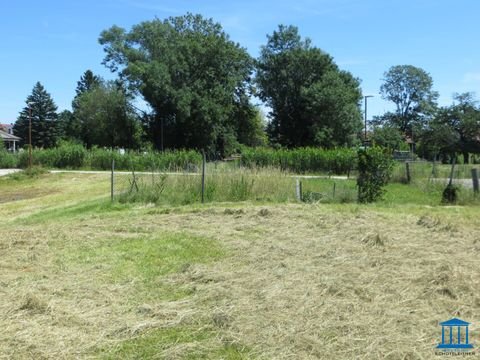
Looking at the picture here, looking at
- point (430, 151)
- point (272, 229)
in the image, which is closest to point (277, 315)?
point (272, 229)

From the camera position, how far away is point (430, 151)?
64.4m

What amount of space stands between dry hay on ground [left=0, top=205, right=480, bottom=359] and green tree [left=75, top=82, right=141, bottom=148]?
158ft

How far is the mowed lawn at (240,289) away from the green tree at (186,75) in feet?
133

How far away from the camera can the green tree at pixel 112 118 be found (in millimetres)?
54719

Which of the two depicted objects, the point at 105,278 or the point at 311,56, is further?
the point at 311,56

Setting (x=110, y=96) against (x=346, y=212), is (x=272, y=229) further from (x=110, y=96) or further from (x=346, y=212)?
(x=110, y=96)

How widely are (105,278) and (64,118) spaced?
94.3 meters

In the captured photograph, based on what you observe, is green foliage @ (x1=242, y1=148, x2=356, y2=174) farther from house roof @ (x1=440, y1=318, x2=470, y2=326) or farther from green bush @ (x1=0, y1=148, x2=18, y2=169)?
house roof @ (x1=440, y1=318, x2=470, y2=326)

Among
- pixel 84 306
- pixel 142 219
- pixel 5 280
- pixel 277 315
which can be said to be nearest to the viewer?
pixel 277 315

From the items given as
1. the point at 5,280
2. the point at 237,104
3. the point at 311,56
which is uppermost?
the point at 311,56

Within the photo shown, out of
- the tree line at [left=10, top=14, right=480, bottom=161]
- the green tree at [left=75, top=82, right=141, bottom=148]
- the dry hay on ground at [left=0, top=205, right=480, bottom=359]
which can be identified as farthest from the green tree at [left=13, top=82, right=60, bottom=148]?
the dry hay on ground at [left=0, top=205, right=480, bottom=359]

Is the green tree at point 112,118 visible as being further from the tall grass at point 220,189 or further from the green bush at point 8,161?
the tall grass at point 220,189

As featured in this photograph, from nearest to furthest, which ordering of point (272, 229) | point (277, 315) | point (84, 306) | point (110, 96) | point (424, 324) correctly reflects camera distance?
1. point (424, 324)
2. point (277, 315)
3. point (84, 306)
4. point (272, 229)
5. point (110, 96)

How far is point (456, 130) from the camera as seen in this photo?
6184 centimetres
